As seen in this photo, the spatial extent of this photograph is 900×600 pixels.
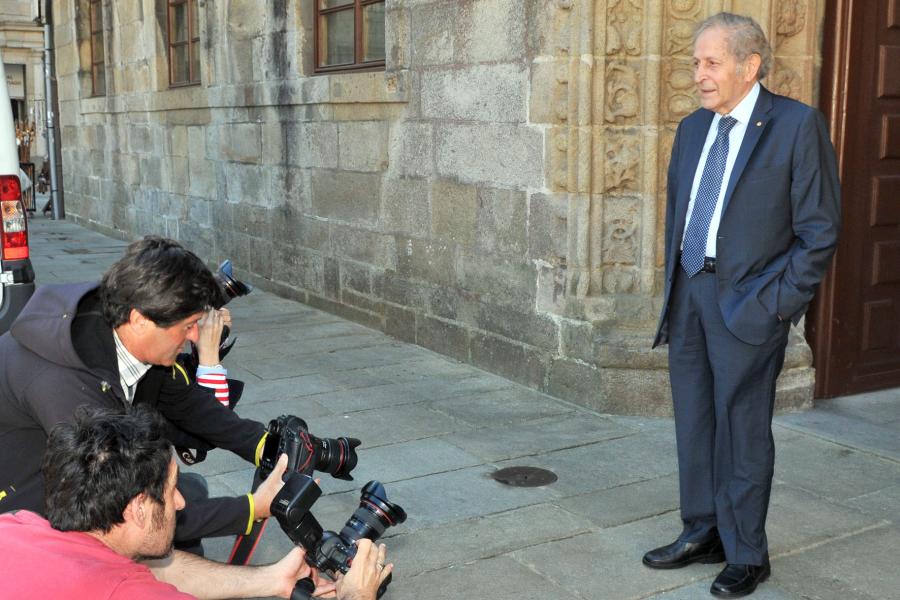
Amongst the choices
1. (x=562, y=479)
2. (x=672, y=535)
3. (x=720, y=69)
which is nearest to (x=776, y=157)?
(x=720, y=69)

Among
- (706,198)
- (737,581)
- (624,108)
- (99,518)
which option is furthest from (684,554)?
(624,108)

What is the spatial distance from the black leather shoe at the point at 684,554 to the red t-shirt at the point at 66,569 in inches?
91.7

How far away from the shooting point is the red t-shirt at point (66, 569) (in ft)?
6.62

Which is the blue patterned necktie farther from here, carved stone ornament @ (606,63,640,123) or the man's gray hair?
carved stone ornament @ (606,63,640,123)

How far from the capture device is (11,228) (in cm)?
636

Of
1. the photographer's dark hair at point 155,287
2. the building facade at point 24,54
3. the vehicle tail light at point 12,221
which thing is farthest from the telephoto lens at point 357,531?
the building facade at point 24,54

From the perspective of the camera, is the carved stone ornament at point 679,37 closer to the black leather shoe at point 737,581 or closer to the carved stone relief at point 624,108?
the carved stone relief at point 624,108

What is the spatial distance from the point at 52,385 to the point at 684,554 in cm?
238

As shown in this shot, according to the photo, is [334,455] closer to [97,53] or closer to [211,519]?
[211,519]

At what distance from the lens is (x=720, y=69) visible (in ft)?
12.4

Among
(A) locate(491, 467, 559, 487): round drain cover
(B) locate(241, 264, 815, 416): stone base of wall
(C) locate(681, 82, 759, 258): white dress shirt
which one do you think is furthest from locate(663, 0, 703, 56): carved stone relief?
(A) locate(491, 467, 559, 487): round drain cover

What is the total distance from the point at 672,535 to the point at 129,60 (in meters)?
12.2

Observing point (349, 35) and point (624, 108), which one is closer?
point (624, 108)

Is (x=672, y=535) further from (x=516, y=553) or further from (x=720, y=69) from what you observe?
(x=720, y=69)
